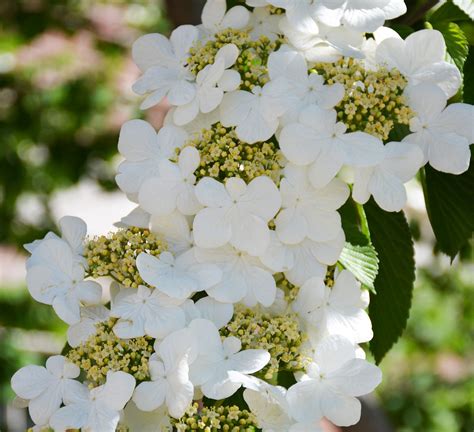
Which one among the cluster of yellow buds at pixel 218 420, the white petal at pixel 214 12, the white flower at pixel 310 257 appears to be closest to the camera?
the cluster of yellow buds at pixel 218 420

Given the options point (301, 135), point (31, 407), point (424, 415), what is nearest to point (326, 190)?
point (301, 135)

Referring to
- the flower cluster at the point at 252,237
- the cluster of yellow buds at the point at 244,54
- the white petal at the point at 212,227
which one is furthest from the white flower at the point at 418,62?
the white petal at the point at 212,227

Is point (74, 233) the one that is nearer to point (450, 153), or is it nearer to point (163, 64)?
point (163, 64)

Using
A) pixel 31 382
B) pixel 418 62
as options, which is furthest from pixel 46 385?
pixel 418 62

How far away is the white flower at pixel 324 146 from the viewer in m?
0.80

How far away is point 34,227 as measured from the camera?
3.10 metres

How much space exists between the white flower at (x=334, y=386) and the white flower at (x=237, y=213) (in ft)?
0.35

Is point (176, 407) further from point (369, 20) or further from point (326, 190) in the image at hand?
point (369, 20)

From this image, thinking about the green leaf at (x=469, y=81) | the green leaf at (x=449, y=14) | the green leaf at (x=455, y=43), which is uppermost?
the green leaf at (x=455, y=43)

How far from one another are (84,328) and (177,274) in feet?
0.31

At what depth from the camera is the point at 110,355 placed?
0.79 meters

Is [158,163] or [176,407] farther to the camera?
[158,163]

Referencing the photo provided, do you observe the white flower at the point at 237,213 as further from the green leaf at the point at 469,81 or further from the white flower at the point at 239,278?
the green leaf at the point at 469,81

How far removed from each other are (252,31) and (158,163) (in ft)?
0.55
